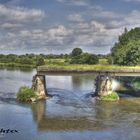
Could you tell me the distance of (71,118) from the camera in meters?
71.6

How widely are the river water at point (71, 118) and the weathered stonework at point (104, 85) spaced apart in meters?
2.58

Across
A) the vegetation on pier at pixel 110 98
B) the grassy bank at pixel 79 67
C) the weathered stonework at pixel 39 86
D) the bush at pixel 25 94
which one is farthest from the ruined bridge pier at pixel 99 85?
the bush at pixel 25 94

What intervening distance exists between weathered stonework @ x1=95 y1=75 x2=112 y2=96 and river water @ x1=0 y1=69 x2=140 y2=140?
258 cm

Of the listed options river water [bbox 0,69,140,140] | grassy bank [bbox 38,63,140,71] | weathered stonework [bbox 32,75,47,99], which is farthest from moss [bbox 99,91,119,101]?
weathered stonework [bbox 32,75,47,99]

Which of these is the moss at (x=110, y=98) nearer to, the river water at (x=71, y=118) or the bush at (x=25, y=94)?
the river water at (x=71, y=118)

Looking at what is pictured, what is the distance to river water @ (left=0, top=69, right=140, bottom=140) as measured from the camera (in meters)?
60.3

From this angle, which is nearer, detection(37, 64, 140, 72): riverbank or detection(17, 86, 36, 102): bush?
detection(17, 86, 36, 102): bush

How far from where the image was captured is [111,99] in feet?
290

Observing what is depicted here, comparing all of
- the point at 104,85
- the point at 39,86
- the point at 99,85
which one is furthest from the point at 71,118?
the point at 99,85

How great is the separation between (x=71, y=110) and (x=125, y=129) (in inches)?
659

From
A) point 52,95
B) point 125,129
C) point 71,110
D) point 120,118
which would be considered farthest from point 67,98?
point 125,129

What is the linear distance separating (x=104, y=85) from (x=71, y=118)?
1906cm

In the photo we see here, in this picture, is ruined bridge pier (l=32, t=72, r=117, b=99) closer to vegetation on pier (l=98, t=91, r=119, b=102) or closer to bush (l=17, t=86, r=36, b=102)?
vegetation on pier (l=98, t=91, r=119, b=102)

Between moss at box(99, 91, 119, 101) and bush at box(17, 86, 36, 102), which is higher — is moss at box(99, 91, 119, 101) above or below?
below
